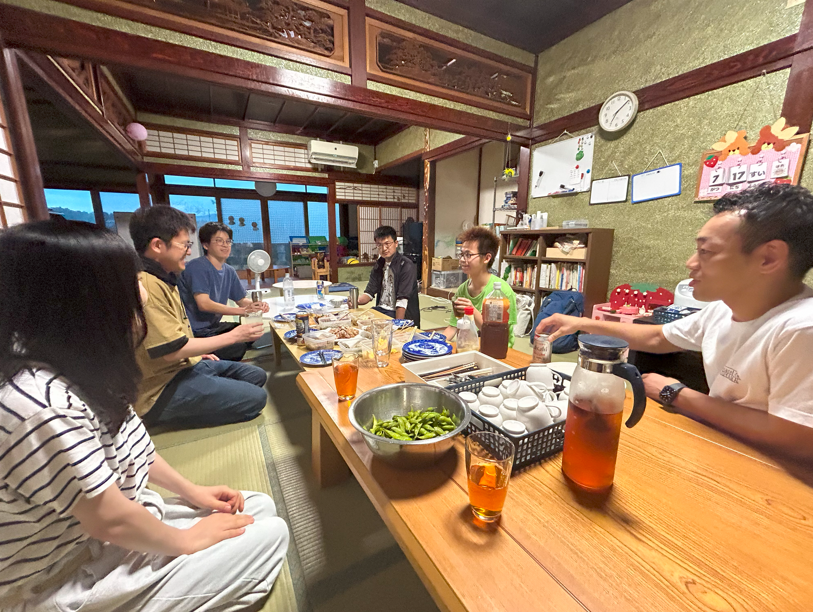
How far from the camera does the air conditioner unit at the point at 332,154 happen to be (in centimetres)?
684

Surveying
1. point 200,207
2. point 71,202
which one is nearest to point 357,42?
point 200,207

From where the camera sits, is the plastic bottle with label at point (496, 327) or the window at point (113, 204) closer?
the plastic bottle with label at point (496, 327)

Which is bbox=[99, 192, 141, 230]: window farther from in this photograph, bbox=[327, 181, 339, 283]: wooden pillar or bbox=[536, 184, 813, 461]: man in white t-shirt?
bbox=[536, 184, 813, 461]: man in white t-shirt

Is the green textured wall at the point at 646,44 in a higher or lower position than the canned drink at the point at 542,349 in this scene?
higher

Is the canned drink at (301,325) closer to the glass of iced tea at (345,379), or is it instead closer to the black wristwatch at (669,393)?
the glass of iced tea at (345,379)

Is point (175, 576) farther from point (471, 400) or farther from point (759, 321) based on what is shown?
point (759, 321)

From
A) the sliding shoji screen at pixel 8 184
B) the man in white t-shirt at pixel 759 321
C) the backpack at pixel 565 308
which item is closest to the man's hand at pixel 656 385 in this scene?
the man in white t-shirt at pixel 759 321

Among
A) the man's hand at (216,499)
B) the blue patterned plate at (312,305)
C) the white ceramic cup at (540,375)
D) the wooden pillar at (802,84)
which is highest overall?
the wooden pillar at (802,84)

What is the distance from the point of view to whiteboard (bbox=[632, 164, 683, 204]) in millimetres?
2918

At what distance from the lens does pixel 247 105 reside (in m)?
5.62

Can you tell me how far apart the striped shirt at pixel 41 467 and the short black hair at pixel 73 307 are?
0.12 ft

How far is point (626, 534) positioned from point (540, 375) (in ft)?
1.66

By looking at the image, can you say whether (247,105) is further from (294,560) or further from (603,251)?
(294,560)

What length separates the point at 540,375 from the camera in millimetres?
1055
